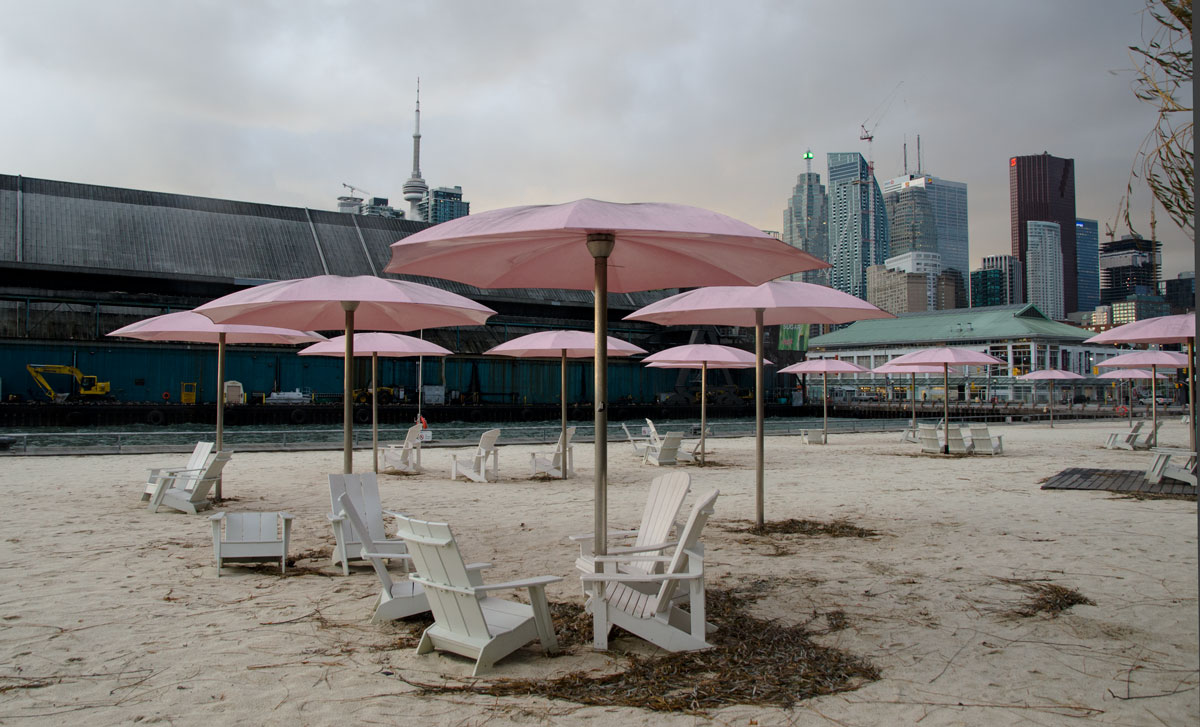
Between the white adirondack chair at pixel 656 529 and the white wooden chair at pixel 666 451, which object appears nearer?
the white adirondack chair at pixel 656 529

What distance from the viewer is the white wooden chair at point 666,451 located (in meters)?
14.0

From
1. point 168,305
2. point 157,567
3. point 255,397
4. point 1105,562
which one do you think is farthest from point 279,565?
point 168,305

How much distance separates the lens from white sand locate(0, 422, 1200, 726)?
333 centimetres

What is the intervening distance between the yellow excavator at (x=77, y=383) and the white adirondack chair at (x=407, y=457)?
21.8m

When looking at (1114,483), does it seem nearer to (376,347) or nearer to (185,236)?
(376,347)

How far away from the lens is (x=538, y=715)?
324 cm

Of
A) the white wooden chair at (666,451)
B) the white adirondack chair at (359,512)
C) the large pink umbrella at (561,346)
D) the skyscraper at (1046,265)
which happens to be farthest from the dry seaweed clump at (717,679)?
the skyscraper at (1046,265)

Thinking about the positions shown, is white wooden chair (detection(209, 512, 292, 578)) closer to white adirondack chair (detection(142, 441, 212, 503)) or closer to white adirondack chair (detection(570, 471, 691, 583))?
white adirondack chair (detection(570, 471, 691, 583))

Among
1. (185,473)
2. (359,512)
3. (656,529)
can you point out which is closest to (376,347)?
(185,473)

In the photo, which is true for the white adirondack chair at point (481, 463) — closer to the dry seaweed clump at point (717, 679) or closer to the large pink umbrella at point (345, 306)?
the large pink umbrella at point (345, 306)

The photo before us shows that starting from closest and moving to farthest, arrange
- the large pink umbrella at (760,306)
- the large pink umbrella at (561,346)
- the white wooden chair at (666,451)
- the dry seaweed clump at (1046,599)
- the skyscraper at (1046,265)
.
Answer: the dry seaweed clump at (1046,599) < the large pink umbrella at (760,306) < the large pink umbrella at (561,346) < the white wooden chair at (666,451) < the skyscraper at (1046,265)

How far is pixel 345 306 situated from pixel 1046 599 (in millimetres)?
5627

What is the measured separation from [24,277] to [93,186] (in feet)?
A: 20.8

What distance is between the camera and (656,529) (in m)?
4.62
